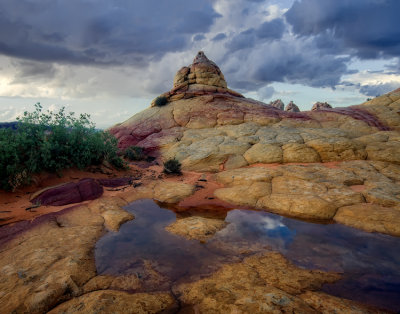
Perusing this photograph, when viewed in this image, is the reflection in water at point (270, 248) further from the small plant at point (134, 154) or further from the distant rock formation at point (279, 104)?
the distant rock formation at point (279, 104)

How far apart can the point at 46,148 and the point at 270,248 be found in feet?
31.4

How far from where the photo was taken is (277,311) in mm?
3311

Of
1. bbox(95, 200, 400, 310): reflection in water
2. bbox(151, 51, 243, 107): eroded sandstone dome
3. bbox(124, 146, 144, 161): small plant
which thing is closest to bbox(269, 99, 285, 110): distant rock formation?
bbox(151, 51, 243, 107): eroded sandstone dome

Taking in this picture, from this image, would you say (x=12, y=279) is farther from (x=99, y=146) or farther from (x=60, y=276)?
(x=99, y=146)

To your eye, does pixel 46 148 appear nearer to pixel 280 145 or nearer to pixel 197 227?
pixel 197 227

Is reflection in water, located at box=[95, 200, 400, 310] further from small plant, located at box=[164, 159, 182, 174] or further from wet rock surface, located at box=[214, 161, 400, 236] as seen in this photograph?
small plant, located at box=[164, 159, 182, 174]

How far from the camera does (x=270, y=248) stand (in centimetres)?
554

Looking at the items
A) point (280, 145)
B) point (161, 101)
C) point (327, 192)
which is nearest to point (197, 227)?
point (327, 192)

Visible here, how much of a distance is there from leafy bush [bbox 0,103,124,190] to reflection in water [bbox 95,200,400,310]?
5.51 metres

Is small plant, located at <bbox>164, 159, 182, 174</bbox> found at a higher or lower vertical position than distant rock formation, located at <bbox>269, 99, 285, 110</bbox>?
lower

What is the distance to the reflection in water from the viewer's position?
4.28m

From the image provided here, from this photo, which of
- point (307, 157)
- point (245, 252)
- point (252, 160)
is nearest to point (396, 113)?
point (307, 157)

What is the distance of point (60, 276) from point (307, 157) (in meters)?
13.1

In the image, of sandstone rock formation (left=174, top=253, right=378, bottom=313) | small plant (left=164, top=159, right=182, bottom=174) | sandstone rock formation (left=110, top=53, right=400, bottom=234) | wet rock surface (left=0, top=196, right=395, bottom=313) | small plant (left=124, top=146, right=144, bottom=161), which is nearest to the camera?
sandstone rock formation (left=174, top=253, right=378, bottom=313)
